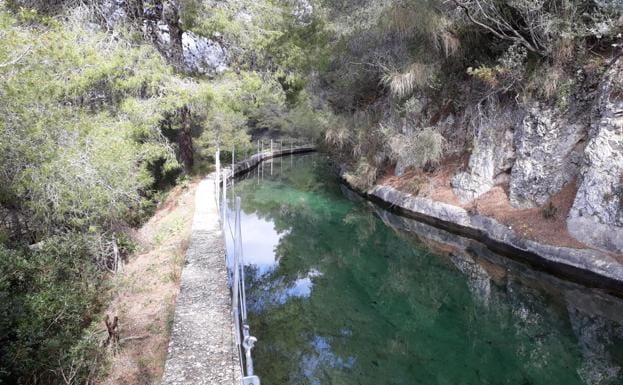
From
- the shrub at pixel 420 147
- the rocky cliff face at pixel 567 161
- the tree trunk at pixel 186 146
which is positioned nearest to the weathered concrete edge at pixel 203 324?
the shrub at pixel 420 147

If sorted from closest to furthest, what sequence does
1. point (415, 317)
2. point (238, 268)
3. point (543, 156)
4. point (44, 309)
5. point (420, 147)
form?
1. point (44, 309)
2. point (238, 268)
3. point (415, 317)
4. point (543, 156)
5. point (420, 147)

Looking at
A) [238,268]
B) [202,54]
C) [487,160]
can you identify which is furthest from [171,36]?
[238,268]

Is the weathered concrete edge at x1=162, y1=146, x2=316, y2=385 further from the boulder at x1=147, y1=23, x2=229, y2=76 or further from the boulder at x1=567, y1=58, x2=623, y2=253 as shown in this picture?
the boulder at x1=147, y1=23, x2=229, y2=76

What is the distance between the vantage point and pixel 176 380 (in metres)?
4.21

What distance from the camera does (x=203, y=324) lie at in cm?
525

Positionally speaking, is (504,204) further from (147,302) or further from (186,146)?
(186,146)

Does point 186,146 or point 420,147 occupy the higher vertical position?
point 420,147

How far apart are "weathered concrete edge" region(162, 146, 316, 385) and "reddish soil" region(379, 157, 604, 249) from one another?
270 inches

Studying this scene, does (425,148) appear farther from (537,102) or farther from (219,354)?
(219,354)

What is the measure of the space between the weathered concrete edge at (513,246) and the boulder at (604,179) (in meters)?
0.48

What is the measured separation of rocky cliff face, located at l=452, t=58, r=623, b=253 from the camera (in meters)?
8.12

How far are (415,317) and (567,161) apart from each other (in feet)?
18.8

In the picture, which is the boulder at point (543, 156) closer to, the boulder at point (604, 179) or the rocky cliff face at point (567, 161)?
the rocky cliff face at point (567, 161)

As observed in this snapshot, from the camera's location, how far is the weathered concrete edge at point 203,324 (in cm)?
431
